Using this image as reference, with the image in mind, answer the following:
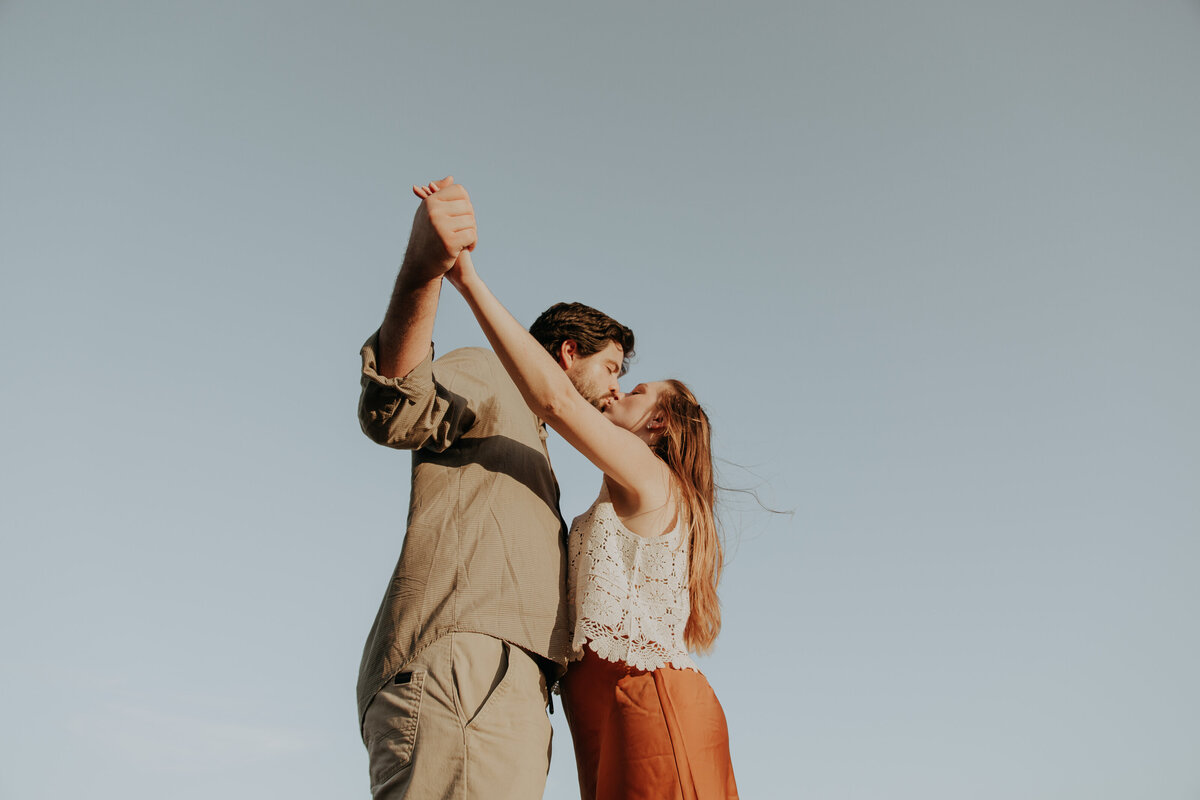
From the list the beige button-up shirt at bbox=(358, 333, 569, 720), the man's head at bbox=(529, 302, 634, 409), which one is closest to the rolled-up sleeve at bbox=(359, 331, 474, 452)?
the beige button-up shirt at bbox=(358, 333, 569, 720)

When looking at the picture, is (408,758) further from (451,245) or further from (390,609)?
(451,245)

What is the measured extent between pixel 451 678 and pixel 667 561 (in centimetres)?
95

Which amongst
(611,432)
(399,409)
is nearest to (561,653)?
(611,432)

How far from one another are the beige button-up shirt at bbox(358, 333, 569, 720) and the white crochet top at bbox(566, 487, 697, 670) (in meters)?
0.09

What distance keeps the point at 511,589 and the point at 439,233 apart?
1116mm

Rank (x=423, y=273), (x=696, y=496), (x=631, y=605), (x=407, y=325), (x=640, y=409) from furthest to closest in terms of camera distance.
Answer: (x=640, y=409), (x=696, y=496), (x=631, y=605), (x=407, y=325), (x=423, y=273)

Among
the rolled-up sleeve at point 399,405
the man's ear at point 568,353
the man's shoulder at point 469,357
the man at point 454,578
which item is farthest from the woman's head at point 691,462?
the rolled-up sleeve at point 399,405

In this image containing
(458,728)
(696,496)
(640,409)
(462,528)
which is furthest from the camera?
(640,409)

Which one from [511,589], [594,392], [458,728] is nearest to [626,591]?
[511,589]

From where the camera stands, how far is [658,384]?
3.92 metres

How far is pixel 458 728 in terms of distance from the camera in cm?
257

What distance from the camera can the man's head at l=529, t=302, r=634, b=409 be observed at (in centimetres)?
395

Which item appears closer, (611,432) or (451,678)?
→ (451,678)

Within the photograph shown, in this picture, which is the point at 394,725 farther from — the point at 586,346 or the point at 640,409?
the point at 586,346
